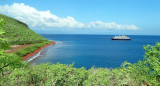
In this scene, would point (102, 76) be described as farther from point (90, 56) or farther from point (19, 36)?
point (19, 36)

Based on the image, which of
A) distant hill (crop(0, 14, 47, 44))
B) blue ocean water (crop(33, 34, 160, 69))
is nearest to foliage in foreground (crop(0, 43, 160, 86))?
blue ocean water (crop(33, 34, 160, 69))

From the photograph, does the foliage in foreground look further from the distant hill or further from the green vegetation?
the distant hill

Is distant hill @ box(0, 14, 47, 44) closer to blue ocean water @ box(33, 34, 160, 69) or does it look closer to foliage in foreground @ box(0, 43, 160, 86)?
blue ocean water @ box(33, 34, 160, 69)

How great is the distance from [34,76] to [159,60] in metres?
7.91

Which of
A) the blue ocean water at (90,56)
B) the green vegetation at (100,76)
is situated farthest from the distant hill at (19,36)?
the green vegetation at (100,76)

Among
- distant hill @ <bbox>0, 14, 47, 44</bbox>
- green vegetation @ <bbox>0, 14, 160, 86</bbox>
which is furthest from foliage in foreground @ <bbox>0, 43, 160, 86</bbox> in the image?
distant hill @ <bbox>0, 14, 47, 44</bbox>

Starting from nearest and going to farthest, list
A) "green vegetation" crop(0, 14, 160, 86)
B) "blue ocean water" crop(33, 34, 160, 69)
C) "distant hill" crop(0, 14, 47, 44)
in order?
"green vegetation" crop(0, 14, 160, 86), "blue ocean water" crop(33, 34, 160, 69), "distant hill" crop(0, 14, 47, 44)

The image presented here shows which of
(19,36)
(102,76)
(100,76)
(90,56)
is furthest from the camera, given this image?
(19,36)

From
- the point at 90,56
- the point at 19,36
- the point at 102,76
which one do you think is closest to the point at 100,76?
the point at 102,76

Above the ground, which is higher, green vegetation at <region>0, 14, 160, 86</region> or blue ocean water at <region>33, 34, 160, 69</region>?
green vegetation at <region>0, 14, 160, 86</region>

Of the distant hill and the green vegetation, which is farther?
the distant hill

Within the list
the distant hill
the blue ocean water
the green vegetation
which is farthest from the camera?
the distant hill

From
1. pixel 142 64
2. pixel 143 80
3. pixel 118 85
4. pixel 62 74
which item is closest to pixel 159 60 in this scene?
pixel 142 64

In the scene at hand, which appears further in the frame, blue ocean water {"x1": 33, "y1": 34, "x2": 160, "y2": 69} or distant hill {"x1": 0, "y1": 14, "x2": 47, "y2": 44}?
distant hill {"x1": 0, "y1": 14, "x2": 47, "y2": 44}
